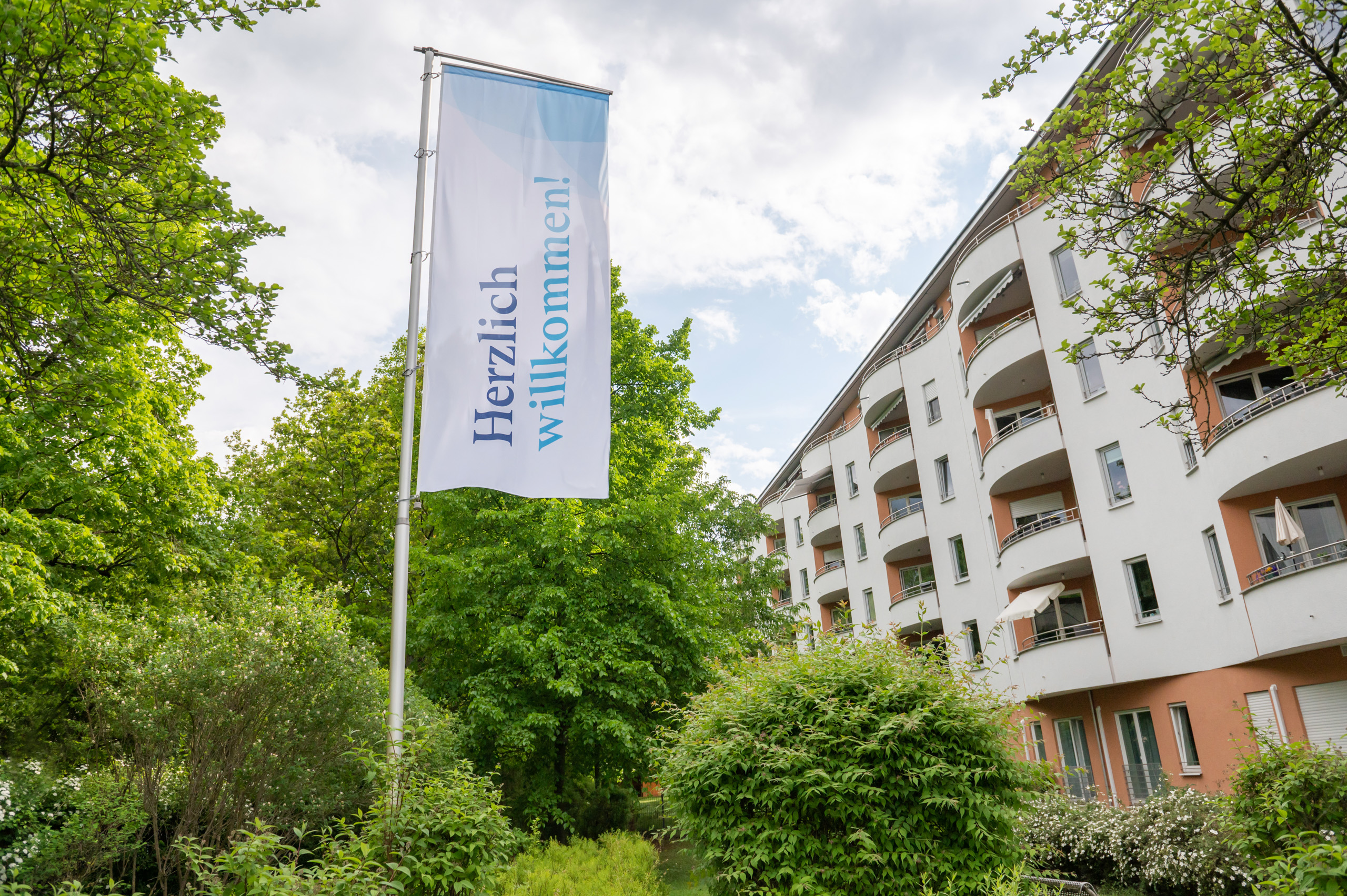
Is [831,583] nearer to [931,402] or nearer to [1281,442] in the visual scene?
[931,402]

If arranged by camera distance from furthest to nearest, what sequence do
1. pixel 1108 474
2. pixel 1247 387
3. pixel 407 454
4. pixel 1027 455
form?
pixel 1027 455 < pixel 1108 474 < pixel 1247 387 < pixel 407 454

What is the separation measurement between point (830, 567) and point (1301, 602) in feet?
89.2

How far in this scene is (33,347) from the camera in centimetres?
991

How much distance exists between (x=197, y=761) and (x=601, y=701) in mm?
8816

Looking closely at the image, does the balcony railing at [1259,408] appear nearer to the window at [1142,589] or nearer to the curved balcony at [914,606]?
the window at [1142,589]

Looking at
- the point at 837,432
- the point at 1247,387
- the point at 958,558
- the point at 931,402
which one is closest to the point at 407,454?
the point at 1247,387

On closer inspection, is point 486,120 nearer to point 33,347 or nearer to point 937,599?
point 33,347

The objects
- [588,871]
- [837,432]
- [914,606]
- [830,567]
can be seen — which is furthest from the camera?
[830,567]

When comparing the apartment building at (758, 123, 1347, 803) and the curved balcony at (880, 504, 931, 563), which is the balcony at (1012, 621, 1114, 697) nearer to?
the apartment building at (758, 123, 1347, 803)

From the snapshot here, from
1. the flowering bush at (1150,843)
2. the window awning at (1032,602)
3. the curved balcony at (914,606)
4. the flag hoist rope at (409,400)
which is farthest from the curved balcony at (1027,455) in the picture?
the flag hoist rope at (409,400)

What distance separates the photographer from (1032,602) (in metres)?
23.0

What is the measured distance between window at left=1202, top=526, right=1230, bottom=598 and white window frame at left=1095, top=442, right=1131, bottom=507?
256 cm

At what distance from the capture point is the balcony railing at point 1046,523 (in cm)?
2359

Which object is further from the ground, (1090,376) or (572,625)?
(1090,376)
